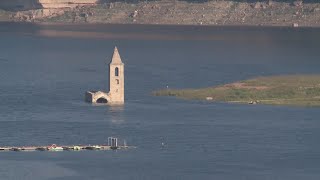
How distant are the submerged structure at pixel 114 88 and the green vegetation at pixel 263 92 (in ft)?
25.5

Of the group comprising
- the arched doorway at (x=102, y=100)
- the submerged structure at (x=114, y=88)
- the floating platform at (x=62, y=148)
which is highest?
the submerged structure at (x=114, y=88)

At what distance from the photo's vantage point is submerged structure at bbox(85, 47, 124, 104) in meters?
154

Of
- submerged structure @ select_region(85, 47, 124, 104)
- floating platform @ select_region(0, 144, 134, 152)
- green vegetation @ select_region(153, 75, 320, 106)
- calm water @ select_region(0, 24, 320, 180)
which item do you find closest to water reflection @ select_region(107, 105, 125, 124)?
calm water @ select_region(0, 24, 320, 180)

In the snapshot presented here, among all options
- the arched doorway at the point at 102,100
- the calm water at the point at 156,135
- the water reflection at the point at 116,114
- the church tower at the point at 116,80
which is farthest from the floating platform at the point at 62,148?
the arched doorway at the point at 102,100

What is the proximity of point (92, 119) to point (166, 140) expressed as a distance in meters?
11.5

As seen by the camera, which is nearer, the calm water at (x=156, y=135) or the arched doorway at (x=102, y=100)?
the calm water at (x=156, y=135)

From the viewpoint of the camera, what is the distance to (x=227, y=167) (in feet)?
402

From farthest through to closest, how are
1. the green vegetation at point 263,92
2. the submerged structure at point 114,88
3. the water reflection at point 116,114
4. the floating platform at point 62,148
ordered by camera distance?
the green vegetation at point 263,92, the submerged structure at point 114,88, the water reflection at point 116,114, the floating platform at point 62,148

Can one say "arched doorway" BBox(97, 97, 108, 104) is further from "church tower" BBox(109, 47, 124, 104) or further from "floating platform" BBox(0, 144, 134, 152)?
"floating platform" BBox(0, 144, 134, 152)

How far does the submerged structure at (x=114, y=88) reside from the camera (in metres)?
154

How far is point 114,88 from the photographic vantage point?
155 metres

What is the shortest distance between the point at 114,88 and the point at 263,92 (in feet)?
45.4

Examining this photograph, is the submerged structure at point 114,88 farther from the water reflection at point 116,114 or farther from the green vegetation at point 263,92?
the green vegetation at point 263,92

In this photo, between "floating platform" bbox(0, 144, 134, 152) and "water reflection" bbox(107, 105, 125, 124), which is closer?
"floating platform" bbox(0, 144, 134, 152)
